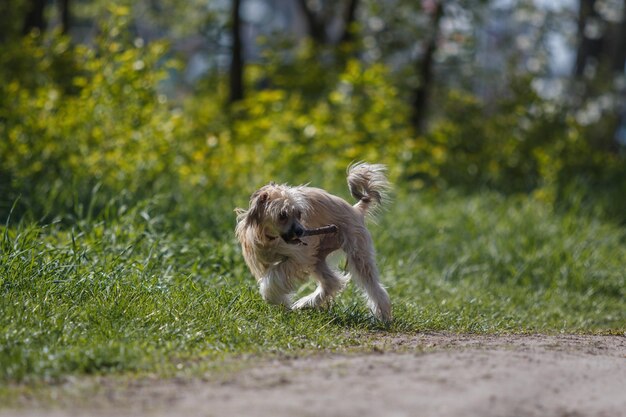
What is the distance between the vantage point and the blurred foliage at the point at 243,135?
1070 centimetres

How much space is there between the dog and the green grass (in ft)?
0.56

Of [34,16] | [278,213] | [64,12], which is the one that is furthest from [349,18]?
[278,213]

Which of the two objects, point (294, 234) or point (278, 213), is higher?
point (278, 213)

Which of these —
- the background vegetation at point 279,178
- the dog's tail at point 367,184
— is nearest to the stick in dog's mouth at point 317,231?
the background vegetation at point 279,178

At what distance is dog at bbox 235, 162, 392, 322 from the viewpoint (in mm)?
6438

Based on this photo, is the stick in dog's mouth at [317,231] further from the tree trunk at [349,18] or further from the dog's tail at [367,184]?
the tree trunk at [349,18]

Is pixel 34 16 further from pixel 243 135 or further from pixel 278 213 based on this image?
pixel 278 213

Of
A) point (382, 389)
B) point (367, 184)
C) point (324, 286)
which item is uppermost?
point (367, 184)

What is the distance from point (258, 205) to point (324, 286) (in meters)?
0.91

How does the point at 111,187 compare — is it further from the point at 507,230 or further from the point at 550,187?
the point at 550,187

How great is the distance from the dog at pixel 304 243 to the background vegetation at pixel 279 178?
21 cm

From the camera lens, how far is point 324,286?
6980mm

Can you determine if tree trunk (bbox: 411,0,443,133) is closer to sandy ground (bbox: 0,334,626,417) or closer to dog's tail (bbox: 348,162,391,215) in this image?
dog's tail (bbox: 348,162,391,215)

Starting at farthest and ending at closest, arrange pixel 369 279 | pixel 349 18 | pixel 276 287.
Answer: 1. pixel 349 18
2. pixel 369 279
3. pixel 276 287
